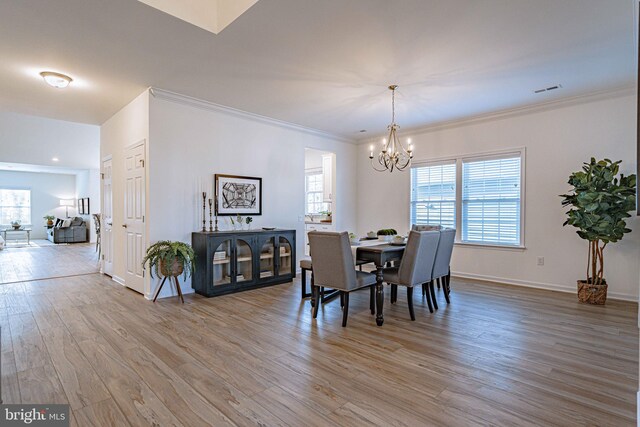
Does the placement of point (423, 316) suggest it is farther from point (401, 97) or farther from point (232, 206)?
point (232, 206)

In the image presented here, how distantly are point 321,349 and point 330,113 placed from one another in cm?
372

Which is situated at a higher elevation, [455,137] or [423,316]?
[455,137]

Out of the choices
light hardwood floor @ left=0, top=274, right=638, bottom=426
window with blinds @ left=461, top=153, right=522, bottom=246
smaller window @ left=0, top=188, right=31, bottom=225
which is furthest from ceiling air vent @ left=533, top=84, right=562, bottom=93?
smaller window @ left=0, top=188, right=31, bottom=225

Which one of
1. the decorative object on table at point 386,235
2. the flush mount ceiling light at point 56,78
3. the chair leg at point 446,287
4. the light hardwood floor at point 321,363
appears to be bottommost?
the light hardwood floor at point 321,363

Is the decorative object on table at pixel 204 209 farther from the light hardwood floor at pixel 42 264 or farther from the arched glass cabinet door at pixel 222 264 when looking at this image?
the light hardwood floor at pixel 42 264

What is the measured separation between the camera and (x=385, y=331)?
323cm

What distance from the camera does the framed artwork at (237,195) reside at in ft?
16.5

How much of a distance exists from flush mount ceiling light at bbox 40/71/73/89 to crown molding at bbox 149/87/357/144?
881 mm

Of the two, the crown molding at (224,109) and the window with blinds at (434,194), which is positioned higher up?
the crown molding at (224,109)

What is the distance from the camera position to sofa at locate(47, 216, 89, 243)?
1161 cm

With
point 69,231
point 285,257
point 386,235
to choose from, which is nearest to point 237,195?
point 285,257

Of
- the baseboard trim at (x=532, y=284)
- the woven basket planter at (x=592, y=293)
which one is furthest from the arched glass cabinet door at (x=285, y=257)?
the woven basket planter at (x=592, y=293)

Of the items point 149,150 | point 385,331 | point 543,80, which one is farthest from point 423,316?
point 149,150

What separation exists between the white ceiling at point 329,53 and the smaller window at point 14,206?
9.95 m
